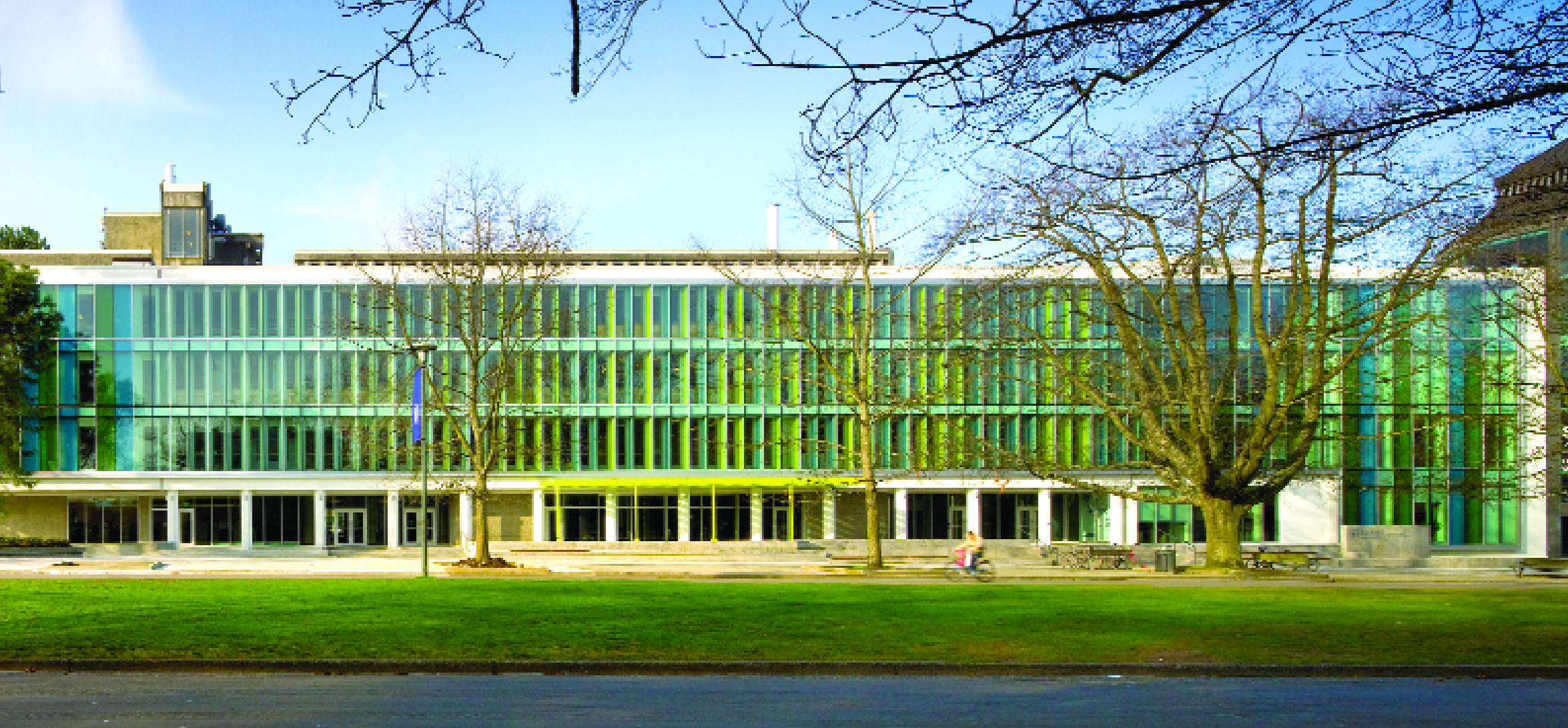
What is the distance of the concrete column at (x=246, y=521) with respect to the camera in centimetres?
6669

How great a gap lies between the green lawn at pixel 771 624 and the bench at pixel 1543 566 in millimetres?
17540

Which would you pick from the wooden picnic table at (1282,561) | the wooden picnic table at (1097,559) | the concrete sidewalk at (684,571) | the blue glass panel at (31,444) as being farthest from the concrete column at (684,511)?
the wooden picnic table at (1282,561)

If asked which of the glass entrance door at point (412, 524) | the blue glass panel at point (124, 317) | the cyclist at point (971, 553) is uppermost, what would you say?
the blue glass panel at point (124, 317)

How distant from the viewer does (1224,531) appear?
40781 mm

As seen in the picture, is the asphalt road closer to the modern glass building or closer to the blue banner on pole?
the blue banner on pole

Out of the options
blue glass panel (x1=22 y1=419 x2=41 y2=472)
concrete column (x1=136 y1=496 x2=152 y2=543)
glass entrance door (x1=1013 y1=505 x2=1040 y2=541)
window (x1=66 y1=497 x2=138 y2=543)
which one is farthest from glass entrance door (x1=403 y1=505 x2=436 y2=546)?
glass entrance door (x1=1013 y1=505 x2=1040 y2=541)

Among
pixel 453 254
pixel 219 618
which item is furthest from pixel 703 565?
pixel 219 618

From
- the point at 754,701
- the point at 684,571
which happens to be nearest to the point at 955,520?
the point at 684,571

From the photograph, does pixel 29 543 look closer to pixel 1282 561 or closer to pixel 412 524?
pixel 412 524

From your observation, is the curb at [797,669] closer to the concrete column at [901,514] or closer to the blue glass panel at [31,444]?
the concrete column at [901,514]

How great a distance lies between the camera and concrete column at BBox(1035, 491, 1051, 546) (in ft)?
221

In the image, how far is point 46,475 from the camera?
2576 inches

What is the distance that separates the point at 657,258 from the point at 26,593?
5467 centimetres

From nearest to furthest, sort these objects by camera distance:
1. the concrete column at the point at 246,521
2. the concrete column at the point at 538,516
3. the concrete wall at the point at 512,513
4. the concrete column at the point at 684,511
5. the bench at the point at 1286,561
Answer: the bench at the point at 1286,561, the concrete column at the point at 246,521, the concrete column at the point at 538,516, the concrete column at the point at 684,511, the concrete wall at the point at 512,513
